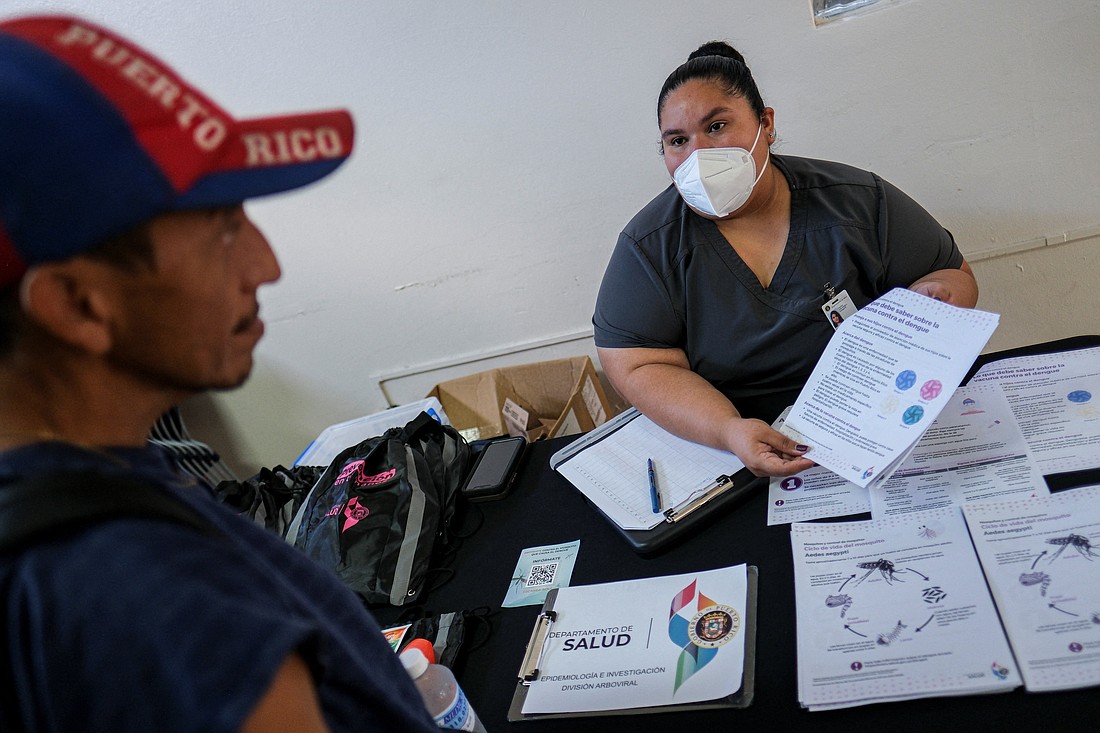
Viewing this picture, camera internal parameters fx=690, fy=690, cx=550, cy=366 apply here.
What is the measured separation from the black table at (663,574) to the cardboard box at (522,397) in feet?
2.72

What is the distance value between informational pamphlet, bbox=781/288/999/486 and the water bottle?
645mm

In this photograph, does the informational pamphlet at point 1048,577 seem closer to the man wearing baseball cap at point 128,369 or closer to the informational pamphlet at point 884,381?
the informational pamphlet at point 884,381

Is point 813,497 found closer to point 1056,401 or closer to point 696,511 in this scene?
point 696,511

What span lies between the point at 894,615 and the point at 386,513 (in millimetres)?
890

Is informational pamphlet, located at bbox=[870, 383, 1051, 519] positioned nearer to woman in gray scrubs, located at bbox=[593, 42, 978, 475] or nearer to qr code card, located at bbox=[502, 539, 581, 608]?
woman in gray scrubs, located at bbox=[593, 42, 978, 475]

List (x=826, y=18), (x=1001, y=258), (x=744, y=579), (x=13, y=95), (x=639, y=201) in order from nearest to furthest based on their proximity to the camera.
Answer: (x=13, y=95) → (x=744, y=579) → (x=826, y=18) → (x=1001, y=258) → (x=639, y=201)

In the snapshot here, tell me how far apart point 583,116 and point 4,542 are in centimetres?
190

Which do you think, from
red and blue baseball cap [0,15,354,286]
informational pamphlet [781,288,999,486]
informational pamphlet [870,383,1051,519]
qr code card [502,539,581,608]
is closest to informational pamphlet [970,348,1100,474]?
informational pamphlet [870,383,1051,519]

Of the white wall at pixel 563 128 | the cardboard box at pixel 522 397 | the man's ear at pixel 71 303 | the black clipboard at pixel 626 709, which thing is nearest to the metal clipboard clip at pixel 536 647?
the black clipboard at pixel 626 709

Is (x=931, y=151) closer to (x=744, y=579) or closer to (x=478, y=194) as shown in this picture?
(x=478, y=194)

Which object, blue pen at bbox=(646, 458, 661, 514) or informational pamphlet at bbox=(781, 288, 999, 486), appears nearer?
informational pamphlet at bbox=(781, 288, 999, 486)

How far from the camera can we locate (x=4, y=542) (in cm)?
43

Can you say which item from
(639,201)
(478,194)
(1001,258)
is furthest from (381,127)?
(1001,258)

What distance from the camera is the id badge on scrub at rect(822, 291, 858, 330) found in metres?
1.40
